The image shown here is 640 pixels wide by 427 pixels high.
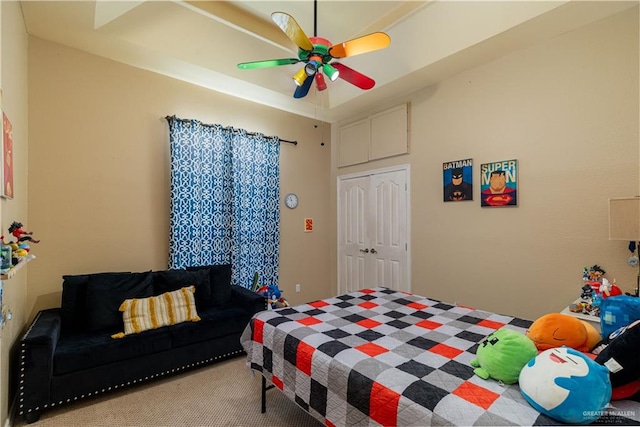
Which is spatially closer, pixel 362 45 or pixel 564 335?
pixel 564 335

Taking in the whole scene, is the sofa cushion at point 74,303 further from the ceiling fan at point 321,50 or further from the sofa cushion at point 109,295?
the ceiling fan at point 321,50

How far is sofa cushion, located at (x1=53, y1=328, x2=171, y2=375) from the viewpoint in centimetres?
220

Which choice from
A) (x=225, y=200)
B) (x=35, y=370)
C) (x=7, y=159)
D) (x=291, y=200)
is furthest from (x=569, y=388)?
(x=291, y=200)

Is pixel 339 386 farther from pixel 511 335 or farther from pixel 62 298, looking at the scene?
pixel 62 298

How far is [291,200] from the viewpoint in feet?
15.2

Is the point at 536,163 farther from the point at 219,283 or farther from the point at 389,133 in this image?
the point at 219,283

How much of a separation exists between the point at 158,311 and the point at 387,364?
2.25 m

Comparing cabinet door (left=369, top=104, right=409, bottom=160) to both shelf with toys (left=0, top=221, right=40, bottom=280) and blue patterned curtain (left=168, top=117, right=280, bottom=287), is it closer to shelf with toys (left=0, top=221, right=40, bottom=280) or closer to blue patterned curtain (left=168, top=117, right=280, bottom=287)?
blue patterned curtain (left=168, top=117, right=280, bottom=287)

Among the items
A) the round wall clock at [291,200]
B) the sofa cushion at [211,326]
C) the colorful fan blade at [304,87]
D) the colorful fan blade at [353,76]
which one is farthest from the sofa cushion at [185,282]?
the colorful fan blade at [353,76]

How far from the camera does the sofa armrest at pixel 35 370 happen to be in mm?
2029

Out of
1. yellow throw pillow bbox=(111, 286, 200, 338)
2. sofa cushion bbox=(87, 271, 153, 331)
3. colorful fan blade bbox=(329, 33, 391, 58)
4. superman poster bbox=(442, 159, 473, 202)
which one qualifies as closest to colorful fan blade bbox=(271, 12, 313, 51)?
colorful fan blade bbox=(329, 33, 391, 58)

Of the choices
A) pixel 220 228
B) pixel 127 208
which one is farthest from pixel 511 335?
pixel 127 208

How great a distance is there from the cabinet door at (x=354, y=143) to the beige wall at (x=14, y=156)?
376 centimetres

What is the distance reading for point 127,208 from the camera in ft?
10.7
